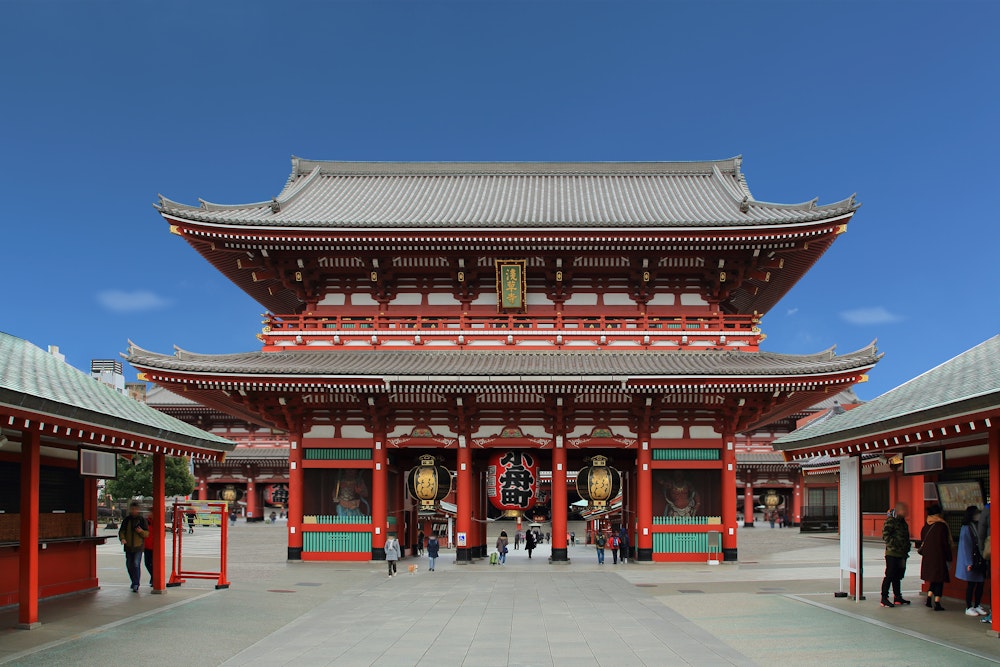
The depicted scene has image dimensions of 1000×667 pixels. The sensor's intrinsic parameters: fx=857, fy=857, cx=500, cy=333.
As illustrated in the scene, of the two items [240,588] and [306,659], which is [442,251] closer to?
[240,588]

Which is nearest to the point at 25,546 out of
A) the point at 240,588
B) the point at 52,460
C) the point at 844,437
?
the point at 52,460

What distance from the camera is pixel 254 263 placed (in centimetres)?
2945

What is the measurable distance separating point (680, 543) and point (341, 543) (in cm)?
1099

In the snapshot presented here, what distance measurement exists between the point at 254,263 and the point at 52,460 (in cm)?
1242

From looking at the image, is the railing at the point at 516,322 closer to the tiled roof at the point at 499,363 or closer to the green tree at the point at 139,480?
the tiled roof at the point at 499,363

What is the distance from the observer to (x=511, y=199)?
34844 millimetres

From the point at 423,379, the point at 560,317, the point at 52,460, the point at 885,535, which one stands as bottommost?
the point at 885,535

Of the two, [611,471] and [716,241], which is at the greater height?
[716,241]

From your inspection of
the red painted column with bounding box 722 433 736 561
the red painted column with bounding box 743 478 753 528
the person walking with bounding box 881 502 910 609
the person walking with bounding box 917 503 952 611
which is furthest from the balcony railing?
the red painted column with bounding box 743 478 753 528

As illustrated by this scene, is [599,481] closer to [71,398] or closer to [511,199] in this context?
[511,199]

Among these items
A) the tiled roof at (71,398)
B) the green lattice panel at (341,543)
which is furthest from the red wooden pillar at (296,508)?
the tiled roof at (71,398)

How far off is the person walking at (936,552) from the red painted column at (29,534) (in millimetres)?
15883

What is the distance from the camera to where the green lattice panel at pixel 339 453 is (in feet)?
92.7

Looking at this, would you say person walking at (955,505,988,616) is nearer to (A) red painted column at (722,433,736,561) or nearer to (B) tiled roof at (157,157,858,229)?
(A) red painted column at (722,433,736,561)
